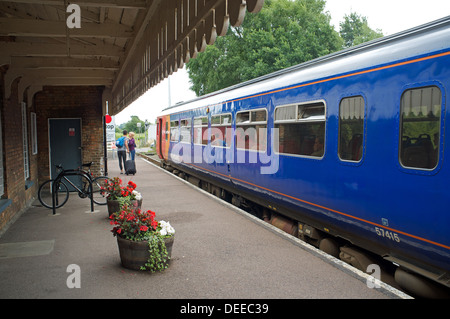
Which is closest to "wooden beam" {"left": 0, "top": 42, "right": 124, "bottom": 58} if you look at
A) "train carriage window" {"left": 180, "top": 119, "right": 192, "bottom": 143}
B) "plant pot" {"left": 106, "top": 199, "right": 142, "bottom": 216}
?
"plant pot" {"left": 106, "top": 199, "right": 142, "bottom": 216}

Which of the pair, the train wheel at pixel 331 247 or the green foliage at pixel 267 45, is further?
the green foliage at pixel 267 45

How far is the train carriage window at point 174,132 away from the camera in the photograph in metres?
16.6

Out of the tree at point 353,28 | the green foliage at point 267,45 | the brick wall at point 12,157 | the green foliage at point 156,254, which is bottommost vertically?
the green foliage at point 156,254

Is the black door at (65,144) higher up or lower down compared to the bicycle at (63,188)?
higher up

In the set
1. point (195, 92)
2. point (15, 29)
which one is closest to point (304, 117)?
point (15, 29)

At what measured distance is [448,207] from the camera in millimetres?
3775

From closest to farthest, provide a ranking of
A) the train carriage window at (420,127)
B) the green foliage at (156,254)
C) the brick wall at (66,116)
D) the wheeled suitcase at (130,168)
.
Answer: the train carriage window at (420,127) → the green foliage at (156,254) → the brick wall at (66,116) → the wheeled suitcase at (130,168)

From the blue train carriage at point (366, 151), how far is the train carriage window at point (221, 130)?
5.01ft

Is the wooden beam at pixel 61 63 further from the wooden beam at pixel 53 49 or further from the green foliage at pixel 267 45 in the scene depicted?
the green foliage at pixel 267 45

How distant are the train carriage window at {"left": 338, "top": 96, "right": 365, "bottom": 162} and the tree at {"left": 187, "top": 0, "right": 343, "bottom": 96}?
24.5 metres

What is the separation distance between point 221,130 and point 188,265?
557 cm

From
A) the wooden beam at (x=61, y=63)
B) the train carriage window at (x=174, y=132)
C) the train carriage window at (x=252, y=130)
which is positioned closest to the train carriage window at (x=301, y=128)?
the train carriage window at (x=252, y=130)

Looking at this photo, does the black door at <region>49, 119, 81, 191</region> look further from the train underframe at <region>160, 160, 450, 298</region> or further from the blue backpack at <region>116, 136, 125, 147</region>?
the train underframe at <region>160, 160, 450, 298</region>

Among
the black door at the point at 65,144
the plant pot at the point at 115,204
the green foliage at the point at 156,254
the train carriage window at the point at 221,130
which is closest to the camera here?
the green foliage at the point at 156,254
